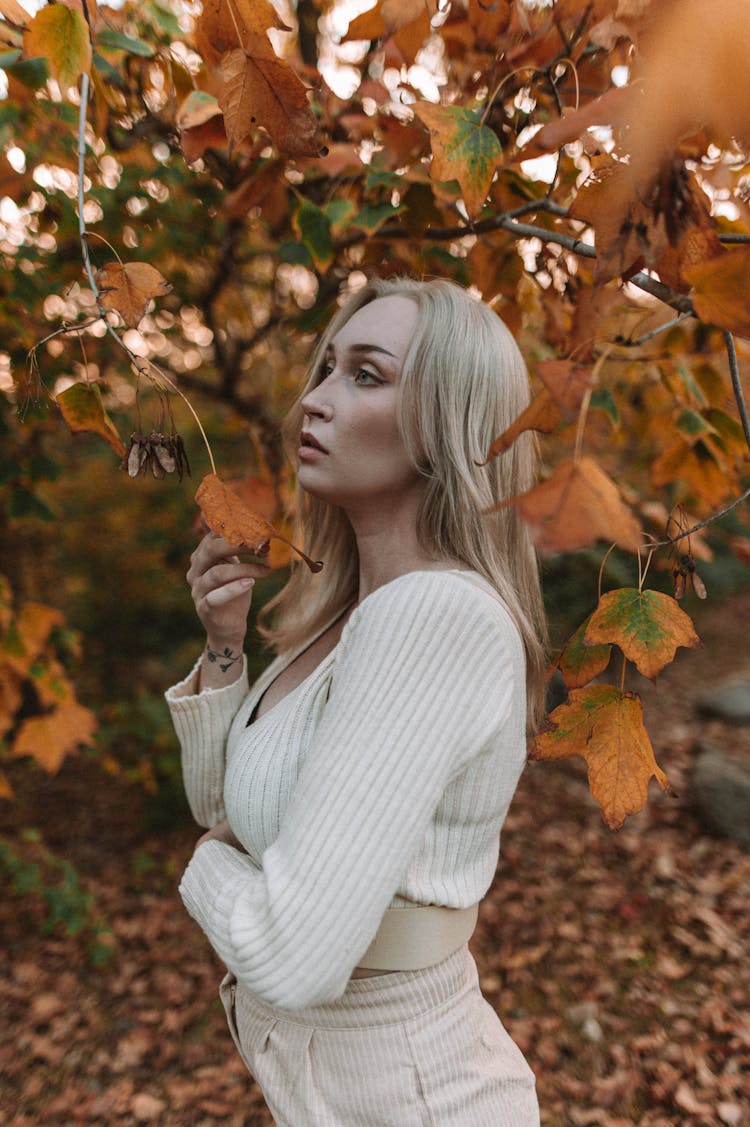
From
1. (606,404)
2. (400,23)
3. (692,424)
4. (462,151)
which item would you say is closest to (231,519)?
(462,151)

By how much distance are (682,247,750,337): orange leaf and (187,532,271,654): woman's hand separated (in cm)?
93

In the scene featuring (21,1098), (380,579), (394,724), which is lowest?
(21,1098)

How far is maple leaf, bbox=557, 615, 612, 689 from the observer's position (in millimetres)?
1101

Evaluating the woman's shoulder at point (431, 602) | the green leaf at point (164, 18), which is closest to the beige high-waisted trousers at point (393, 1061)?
the woman's shoulder at point (431, 602)

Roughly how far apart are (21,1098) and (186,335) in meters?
3.06

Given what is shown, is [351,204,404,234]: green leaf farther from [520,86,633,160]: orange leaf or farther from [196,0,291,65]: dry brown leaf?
[520,86,633,160]: orange leaf

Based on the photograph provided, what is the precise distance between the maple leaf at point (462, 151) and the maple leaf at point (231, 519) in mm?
550

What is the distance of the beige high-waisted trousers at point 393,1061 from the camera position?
1160 mm

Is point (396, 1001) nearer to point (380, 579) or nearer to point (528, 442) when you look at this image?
point (380, 579)

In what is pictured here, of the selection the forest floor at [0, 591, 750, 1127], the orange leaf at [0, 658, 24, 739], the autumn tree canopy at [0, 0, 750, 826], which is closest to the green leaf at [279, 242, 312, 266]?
the autumn tree canopy at [0, 0, 750, 826]

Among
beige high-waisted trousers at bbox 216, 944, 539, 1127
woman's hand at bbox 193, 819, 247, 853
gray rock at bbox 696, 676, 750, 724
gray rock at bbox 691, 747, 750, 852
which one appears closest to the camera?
beige high-waisted trousers at bbox 216, 944, 539, 1127

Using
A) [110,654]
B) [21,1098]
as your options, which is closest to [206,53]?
[21,1098]

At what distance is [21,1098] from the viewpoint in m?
2.69

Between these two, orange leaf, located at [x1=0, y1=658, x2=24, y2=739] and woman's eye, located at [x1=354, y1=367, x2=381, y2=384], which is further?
orange leaf, located at [x1=0, y1=658, x2=24, y2=739]
